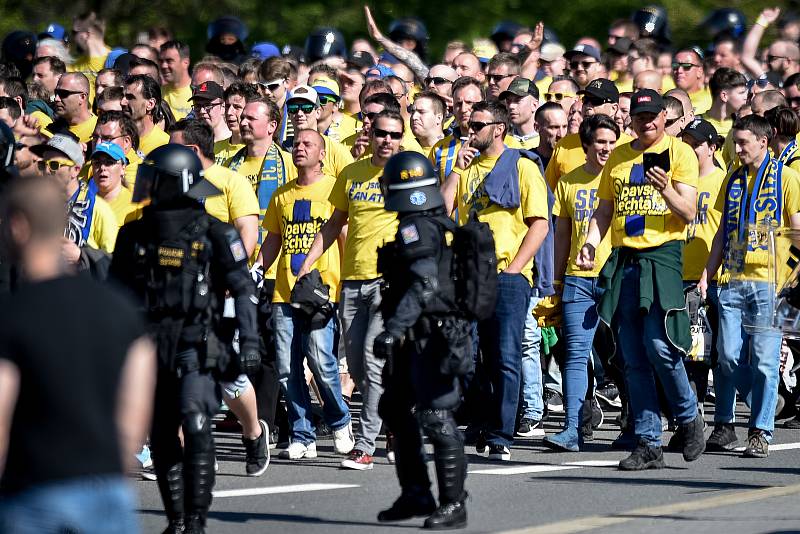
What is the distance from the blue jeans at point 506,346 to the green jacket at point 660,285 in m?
0.57

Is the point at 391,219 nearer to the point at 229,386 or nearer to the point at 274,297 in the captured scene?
the point at 274,297

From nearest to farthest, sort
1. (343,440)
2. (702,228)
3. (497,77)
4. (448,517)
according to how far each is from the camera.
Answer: (448,517) < (343,440) < (702,228) < (497,77)

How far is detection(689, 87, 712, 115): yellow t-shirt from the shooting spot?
682 inches

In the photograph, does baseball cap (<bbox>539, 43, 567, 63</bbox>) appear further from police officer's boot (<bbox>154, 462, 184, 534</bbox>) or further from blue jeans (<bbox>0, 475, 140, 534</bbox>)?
blue jeans (<bbox>0, 475, 140, 534</bbox>)

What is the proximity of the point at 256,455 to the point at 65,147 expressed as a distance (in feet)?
7.41

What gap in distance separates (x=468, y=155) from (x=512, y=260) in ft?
2.85

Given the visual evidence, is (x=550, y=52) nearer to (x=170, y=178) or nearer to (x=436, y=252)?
(x=436, y=252)

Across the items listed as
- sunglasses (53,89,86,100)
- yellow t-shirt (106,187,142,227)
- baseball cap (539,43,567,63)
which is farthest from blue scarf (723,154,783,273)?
baseball cap (539,43,567,63)

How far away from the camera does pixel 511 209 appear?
455 inches

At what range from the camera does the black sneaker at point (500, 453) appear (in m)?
11.4

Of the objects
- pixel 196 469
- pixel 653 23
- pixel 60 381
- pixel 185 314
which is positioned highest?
pixel 653 23

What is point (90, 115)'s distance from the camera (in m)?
15.0

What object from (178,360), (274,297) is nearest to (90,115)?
(274,297)

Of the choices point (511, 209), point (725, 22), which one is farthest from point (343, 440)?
point (725, 22)
